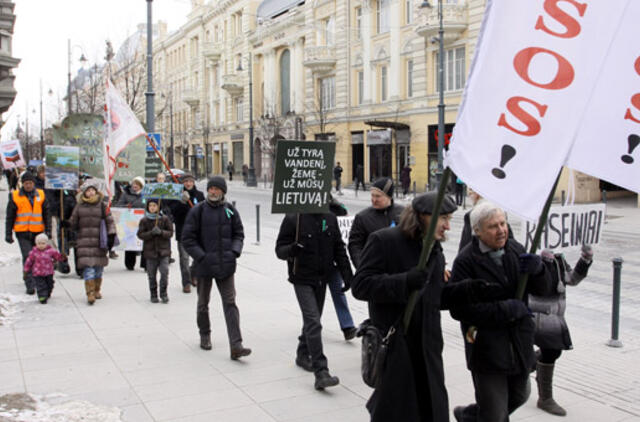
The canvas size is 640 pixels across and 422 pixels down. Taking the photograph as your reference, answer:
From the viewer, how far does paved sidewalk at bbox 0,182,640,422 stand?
533 cm

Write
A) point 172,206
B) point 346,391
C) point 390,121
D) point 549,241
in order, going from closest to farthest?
point 549,241 → point 346,391 → point 172,206 → point 390,121

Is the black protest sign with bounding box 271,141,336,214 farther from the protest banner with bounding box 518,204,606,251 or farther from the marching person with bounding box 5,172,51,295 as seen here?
the marching person with bounding box 5,172,51,295

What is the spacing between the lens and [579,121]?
3.29 meters

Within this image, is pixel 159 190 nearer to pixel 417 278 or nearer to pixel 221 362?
pixel 221 362

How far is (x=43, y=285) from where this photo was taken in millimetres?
9352

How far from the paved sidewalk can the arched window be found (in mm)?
42342

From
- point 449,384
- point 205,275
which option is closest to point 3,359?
point 205,275

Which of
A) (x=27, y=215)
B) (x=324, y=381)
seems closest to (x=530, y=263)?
(x=324, y=381)

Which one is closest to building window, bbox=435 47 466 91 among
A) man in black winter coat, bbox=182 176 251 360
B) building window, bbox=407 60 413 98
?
building window, bbox=407 60 413 98

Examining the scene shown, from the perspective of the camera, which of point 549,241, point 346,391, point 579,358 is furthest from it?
point 579,358

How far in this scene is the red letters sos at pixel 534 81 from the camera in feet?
10.7

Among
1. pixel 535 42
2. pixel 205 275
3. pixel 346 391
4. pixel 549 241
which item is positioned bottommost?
pixel 346 391

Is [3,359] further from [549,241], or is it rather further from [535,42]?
[535,42]

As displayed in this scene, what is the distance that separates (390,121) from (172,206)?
27.1 metres
